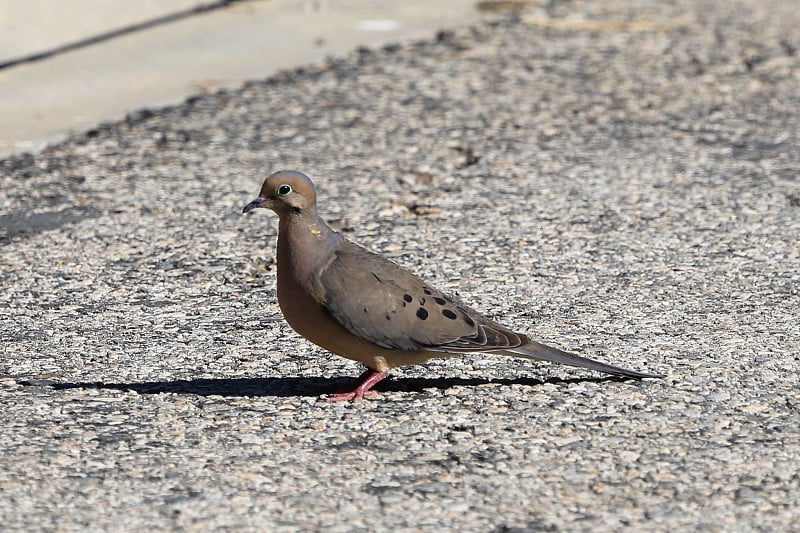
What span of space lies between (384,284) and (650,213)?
228 centimetres

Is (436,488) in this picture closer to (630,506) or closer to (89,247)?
(630,506)

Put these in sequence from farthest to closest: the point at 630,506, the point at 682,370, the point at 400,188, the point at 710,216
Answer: the point at 400,188 → the point at 710,216 → the point at 682,370 → the point at 630,506

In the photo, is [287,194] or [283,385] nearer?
[287,194]

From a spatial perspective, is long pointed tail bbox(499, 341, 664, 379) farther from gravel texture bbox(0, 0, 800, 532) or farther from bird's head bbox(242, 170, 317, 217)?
bird's head bbox(242, 170, 317, 217)

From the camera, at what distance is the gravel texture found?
3.27m

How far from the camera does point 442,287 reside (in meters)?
4.92

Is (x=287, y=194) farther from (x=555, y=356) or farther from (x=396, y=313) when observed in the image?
(x=555, y=356)

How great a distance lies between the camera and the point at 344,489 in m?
3.27

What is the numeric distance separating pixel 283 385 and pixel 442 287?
110 cm

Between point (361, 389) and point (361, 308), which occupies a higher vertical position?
point (361, 308)

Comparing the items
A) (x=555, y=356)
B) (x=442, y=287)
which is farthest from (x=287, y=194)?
(x=442, y=287)

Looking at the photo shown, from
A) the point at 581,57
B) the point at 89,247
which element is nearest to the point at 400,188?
the point at 89,247

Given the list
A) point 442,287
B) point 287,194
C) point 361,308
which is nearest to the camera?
point 361,308

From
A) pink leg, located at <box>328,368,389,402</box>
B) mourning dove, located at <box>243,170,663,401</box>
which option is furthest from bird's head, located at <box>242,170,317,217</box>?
pink leg, located at <box>328,368,389,402</box>
